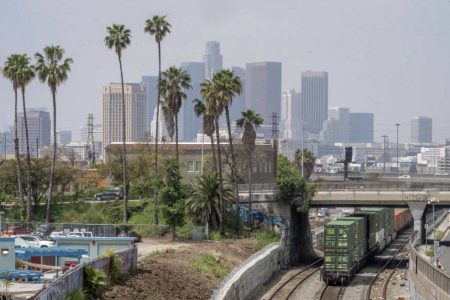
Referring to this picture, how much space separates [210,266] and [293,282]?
1260 cm

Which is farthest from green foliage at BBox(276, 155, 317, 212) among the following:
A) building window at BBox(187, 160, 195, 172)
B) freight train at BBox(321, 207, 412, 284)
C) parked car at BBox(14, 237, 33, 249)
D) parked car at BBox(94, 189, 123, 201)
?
parked car at BBox(14, 237, 33, 249)

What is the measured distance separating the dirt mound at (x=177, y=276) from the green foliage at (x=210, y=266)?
23cm

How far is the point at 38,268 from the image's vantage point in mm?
48438

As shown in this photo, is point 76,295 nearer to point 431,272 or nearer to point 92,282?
point 92,282

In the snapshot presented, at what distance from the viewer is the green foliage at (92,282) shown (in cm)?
3872

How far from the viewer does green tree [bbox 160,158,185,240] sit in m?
74.6

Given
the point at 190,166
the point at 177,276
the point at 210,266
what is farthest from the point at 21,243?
the point at 190,166

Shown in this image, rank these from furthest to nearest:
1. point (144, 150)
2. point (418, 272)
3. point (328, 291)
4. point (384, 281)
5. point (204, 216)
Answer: point (144, 150) → point (204, 216) → point (384, 281) → point (328, 291) → point (418, 272)

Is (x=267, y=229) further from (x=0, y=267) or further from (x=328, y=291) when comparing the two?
(x=0, y=267)

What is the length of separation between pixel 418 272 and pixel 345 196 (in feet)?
113

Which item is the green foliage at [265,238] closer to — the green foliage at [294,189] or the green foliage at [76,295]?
the green foliage at [294,189]

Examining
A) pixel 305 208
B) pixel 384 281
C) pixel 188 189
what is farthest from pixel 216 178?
pixel 384 281

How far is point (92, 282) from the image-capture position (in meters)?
38.8

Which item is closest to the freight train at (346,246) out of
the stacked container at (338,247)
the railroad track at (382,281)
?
the stacked container at (338,247)
